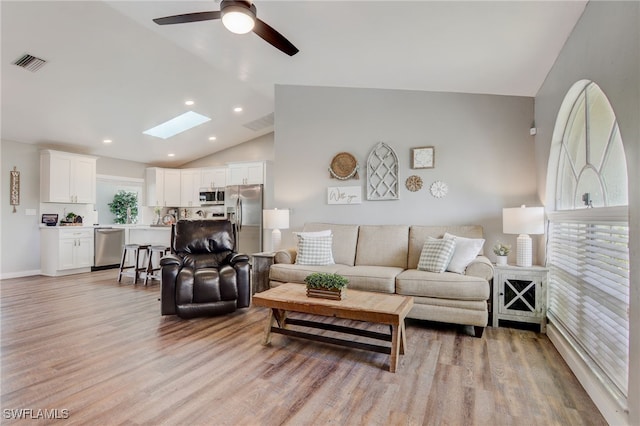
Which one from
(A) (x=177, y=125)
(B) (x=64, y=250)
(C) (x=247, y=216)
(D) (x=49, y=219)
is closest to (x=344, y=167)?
(C) (x=247, y=216)

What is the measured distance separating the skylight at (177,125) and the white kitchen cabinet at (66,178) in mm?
1401

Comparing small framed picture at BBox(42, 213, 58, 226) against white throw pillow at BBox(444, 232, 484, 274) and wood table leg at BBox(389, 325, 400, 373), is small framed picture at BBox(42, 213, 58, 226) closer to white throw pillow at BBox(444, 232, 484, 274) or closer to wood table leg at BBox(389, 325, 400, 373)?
wood table leg at BBox(389, 325, 400, 373)

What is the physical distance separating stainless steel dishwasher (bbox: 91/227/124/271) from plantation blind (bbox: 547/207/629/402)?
284 inches

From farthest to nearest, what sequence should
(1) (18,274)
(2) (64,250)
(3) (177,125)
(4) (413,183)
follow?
1. (3) (177,125)
2. (2) (64,250)
3. (1) (18,274)
4. (4) (413,183)

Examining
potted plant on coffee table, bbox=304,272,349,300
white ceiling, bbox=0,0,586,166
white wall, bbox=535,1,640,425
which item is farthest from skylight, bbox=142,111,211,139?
white wall, bbox=535,1,640,425

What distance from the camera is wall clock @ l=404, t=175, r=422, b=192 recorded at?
14.0ft

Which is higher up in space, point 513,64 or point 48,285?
point 513,64

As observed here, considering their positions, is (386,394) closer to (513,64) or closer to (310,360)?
(310,360)

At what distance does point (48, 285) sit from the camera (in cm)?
511

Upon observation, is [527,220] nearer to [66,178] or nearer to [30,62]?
[30,62]

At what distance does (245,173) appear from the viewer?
22.8ft

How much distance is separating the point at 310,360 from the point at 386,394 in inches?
26.6

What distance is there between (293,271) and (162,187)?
17.7 ft

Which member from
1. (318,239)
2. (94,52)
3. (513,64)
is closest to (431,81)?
(513,64)
